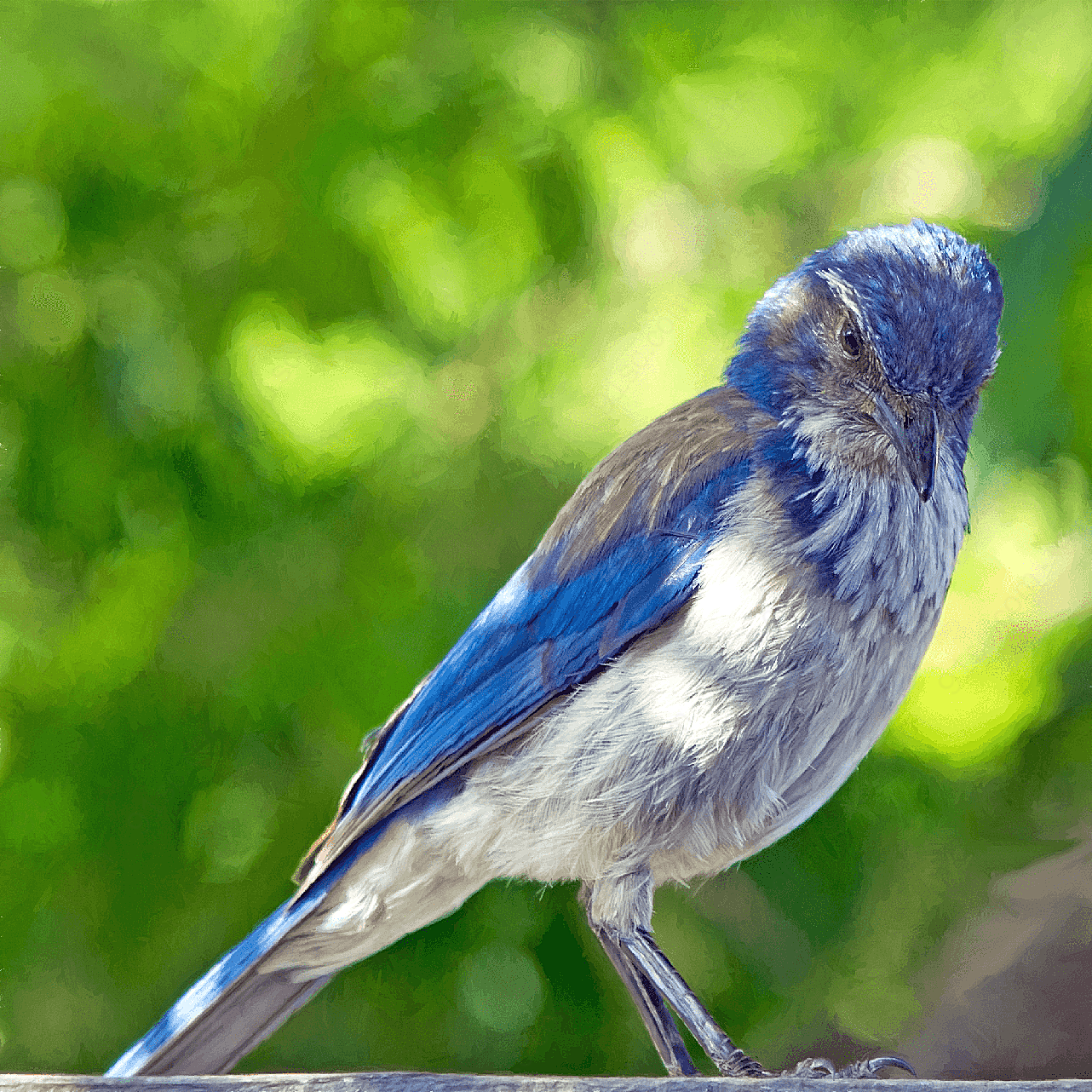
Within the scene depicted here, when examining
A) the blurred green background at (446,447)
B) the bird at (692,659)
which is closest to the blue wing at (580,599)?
the bird at (692,659)

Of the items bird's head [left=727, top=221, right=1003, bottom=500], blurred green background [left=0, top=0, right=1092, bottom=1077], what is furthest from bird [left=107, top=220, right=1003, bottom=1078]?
blurred green background [left=0, top=0, right=1092, bottom=1077]

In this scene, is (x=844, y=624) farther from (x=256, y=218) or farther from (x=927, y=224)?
(x=256, y=218)

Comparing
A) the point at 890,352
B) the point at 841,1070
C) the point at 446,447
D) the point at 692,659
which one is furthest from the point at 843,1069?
the point at 446,447

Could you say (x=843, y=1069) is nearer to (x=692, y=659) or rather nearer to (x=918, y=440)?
(x=692, y=659)

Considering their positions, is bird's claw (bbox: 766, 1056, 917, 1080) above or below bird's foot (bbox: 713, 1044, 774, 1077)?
below

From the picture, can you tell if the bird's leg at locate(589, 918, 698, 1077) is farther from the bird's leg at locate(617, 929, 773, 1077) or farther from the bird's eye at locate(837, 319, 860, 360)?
the bird's eye at locate(837, 319, 860, 360)
